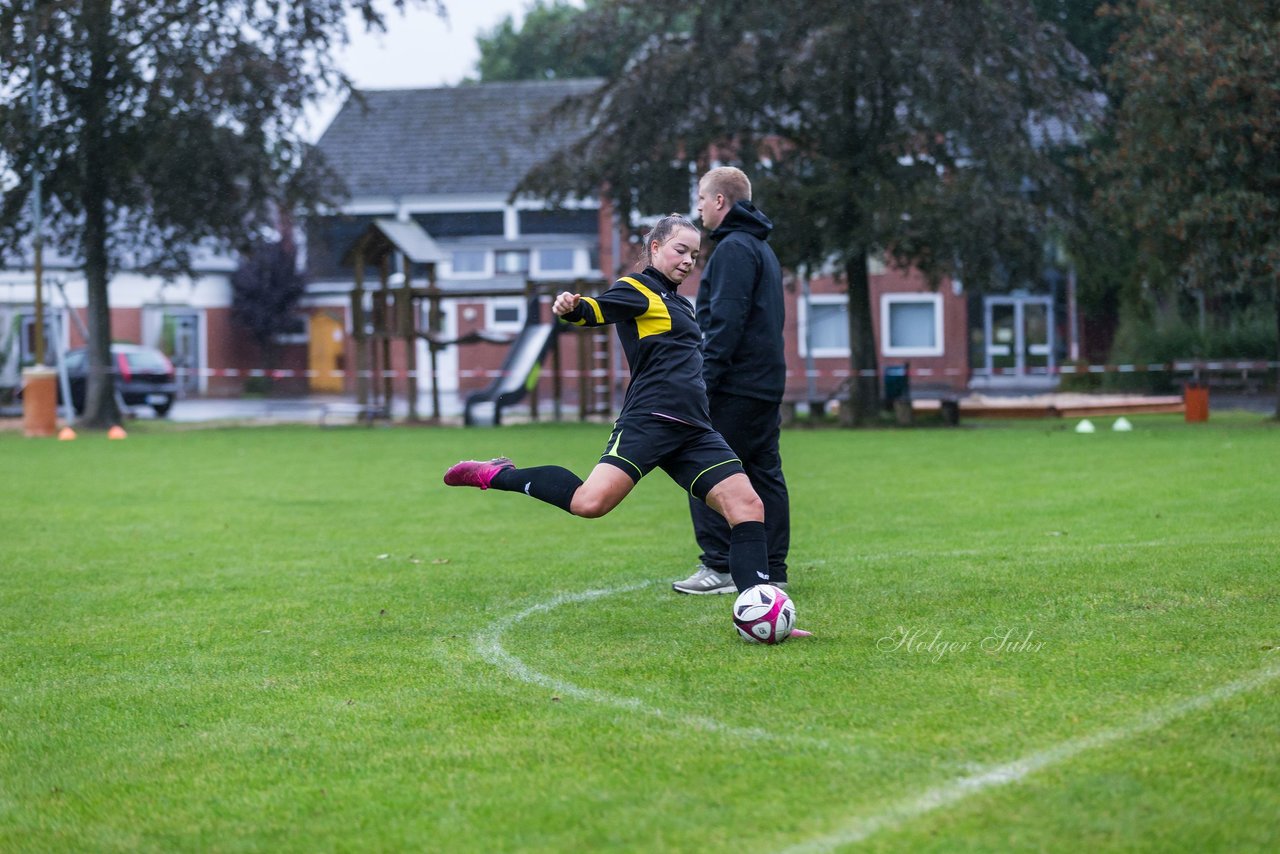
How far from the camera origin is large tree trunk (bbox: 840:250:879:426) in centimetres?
2581

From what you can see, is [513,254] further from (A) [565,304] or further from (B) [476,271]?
(A) [565,304]

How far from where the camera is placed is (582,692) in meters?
5.12

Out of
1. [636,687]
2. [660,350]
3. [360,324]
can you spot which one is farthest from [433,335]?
[636,687]

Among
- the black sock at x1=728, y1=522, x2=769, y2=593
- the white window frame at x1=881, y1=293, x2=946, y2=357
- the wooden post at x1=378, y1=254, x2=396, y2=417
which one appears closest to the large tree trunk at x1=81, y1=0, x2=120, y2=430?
the wooden post at x1=378, y1=254, x2=396, y2=417

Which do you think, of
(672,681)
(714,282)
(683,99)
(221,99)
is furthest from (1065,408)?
(672,681)

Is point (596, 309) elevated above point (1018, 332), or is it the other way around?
point (1018, 332)

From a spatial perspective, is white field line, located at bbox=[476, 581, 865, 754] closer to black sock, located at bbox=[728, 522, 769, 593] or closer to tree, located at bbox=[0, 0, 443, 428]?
black sock, located at bbox=[728, 522, 769, 593]

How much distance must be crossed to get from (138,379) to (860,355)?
674 inches

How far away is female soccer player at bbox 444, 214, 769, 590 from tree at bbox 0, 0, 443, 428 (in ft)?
69.8

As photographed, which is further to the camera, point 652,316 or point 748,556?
point 652,316

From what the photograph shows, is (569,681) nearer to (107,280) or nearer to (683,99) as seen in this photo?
(683,99)

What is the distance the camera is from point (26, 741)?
475 centimetres

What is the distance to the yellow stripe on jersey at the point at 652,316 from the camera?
629 cm

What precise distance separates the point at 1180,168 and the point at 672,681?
19068 mm
